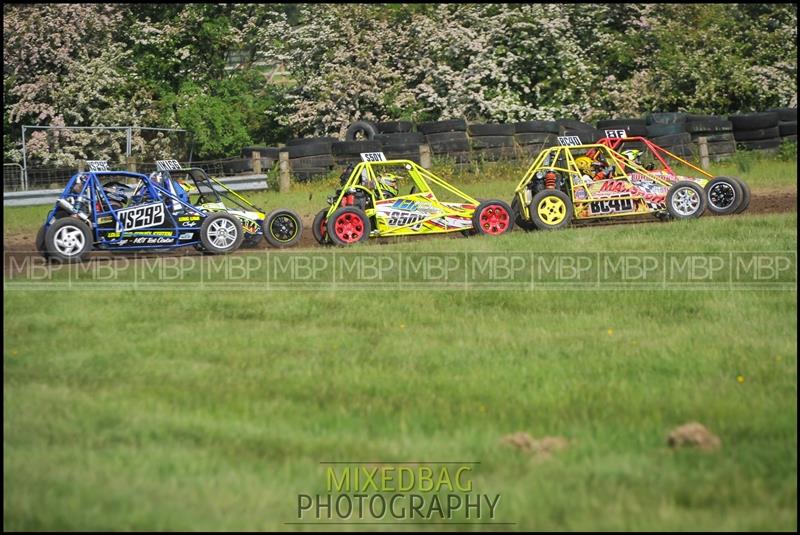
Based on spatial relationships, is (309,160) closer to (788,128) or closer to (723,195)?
(723,195)

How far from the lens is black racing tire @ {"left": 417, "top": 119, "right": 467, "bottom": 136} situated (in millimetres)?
25875

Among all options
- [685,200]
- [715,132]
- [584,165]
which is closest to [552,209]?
[584,165]

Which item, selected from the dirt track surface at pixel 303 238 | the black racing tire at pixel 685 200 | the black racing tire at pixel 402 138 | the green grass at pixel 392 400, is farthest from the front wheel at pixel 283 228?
the black racing tire at pixel 402 138

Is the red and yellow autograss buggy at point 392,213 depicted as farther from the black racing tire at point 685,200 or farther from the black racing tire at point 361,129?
the black racing tire at point 361,129

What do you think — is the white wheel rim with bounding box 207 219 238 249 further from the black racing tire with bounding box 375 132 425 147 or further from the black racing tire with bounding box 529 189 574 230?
the black racing tire with bounding box 375 132 425 147

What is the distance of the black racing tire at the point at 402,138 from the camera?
993 inches

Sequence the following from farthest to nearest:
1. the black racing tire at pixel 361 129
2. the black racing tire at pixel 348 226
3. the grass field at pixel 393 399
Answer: the black racing tire at pixel 361 129 → the black racing tire at pixel 348 226 → the grass field at pixel 393 399

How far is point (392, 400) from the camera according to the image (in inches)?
318

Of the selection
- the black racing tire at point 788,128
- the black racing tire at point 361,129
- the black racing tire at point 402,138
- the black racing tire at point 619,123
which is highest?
the black racing tire at point 361,129

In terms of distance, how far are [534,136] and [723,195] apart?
28.7ft

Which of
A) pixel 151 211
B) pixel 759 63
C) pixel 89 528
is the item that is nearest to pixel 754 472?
pixel 89 528

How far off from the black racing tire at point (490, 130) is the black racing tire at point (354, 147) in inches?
92.7

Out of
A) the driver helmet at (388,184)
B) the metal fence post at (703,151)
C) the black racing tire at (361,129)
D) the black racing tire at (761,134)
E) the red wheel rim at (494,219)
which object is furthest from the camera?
the black racing tire at (361,129)

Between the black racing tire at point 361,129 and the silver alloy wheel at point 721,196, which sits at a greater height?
the black racing tire at point 361,129
